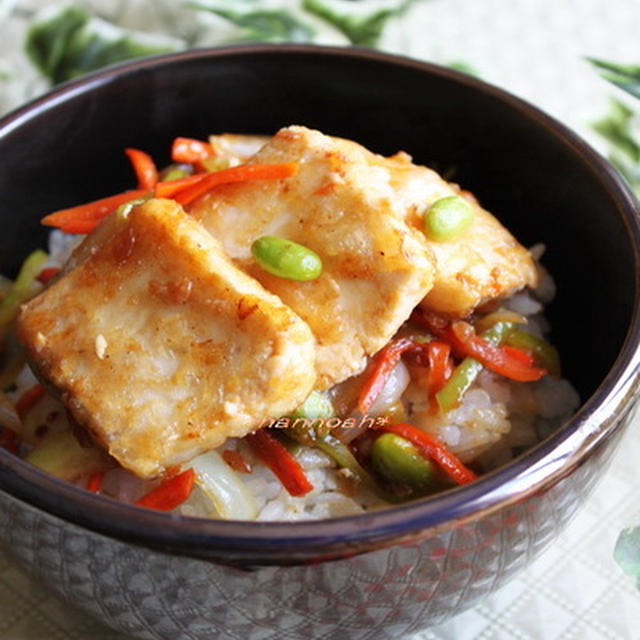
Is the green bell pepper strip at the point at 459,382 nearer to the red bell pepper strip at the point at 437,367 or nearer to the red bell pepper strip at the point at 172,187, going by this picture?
the red bell pepper strip at the point at 437,367

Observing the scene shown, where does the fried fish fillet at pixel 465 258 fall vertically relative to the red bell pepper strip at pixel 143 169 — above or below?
above

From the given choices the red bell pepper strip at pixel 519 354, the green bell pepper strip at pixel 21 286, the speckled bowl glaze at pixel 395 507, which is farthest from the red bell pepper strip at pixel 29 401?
the red bell pepper strip at pixel 519 354

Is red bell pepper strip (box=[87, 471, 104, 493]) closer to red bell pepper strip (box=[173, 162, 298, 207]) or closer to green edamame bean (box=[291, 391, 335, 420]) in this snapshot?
green edamame bean (box=[291, 391, 335, 420])

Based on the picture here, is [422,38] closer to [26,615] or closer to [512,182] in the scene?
[512,182]

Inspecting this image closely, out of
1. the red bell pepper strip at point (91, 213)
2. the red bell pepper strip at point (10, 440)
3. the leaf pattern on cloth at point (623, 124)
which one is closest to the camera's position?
the red bell pepper strip at point (10, 440)

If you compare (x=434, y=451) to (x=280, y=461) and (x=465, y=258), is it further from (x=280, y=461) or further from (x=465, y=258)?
(x=465, y=258)
